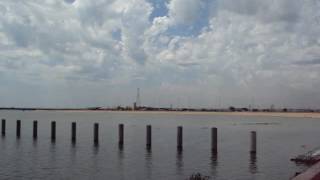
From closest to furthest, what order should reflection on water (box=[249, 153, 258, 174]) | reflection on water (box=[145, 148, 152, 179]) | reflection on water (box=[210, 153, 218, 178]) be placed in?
1. reflection on water (box=[145, 148, 152, 179])
2. reflection on water (box=[210, 153, 218, 178])
3. reflection on water (box=[249, 153, 258, 174])

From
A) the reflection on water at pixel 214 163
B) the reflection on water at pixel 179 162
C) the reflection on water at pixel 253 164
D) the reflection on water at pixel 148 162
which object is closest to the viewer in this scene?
the reflection on water at pixel 148 162

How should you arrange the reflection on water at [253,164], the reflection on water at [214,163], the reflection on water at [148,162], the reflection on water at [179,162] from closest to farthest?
1. the reflection on water at [148,162]
2. the reflection on water at [214,163]
3. the reflection on water at [179,162]
4. the reflection on water at [253,164]

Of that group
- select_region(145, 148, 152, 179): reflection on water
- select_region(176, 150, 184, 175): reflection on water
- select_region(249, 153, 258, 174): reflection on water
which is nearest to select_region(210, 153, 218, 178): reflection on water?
select_region(176, 150, 184, 175): reflection on water

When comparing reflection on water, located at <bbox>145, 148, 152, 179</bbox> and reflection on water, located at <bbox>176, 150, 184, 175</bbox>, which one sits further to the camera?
reflection on water, located at <bbox>176, 150, 184, 175</bbox>

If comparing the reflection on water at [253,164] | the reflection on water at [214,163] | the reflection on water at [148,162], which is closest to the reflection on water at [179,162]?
the reflection on water at [148,162]

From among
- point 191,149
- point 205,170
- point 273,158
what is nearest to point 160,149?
point 191,149

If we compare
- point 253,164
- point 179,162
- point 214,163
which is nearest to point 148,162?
point 179,162

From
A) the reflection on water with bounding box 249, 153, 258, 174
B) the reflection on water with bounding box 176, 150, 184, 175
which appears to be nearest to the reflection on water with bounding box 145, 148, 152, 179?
the reflection on water with bounding box 176, 150, 184, 175

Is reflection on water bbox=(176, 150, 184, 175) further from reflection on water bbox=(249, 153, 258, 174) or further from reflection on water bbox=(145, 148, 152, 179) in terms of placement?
reflection on water bbox=(249, 153, 258, 174)

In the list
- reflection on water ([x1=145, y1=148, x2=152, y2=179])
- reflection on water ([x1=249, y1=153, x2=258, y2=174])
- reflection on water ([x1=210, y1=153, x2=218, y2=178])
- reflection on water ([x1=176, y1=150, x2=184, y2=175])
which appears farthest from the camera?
reflection on water ([x1=249, y1=153, x2=258, y2=174])

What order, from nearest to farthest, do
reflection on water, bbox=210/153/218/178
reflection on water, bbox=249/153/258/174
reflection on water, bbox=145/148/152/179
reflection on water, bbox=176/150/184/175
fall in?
1. reflection on water, bbox=145/148/152/179
2. reflection on water, bbox=210/153/218/178
3. reflection on water, bbox=176/150/184/175
4. reflection on water, bbox=249/153/258/174

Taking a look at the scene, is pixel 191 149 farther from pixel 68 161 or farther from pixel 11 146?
pixel 11 146

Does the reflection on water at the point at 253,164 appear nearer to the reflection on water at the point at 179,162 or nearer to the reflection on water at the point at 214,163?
the reflection on water at the point at 214,163

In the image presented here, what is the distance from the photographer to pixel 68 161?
30281 millimetres
